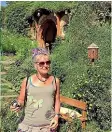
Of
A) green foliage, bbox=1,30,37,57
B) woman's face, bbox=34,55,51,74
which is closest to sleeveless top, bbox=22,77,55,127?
woman's face, bbox=34,55,51,74

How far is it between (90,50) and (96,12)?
6.08m

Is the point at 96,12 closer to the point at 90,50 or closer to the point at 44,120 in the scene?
the point at 90,50

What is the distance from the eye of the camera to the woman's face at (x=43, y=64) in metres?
3.40

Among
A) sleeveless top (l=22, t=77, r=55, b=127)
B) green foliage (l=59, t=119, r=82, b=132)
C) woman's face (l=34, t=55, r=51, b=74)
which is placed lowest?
green foliage (l=59, t=119, r=82, b=132)

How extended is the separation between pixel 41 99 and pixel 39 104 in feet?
0.16

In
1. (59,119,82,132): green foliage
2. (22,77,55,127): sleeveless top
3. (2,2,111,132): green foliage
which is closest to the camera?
(22,77,55,127): sleeveless top

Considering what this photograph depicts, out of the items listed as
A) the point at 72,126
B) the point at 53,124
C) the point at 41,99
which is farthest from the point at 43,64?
the point at 72,126

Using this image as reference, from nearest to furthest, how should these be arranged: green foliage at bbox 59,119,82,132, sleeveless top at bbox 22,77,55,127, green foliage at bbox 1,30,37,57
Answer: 1. sleeveless top at bbox 22,77,55,127
2. green foliage at bbox 59,119,82,132
3. green foliage at bbox 1,30,37,57

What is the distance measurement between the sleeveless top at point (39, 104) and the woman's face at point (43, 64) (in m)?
0.13

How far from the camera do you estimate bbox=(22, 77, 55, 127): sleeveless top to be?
11.0 feet

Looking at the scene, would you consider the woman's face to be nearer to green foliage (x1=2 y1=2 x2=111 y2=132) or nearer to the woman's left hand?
the woman's left hand

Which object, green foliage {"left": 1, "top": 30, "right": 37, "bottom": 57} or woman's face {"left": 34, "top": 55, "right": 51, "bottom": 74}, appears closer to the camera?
woman's face {"left": 34, "top": 55, "right": 51, "bottom": 74}

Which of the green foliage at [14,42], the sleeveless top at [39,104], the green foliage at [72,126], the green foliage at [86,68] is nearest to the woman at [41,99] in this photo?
the sleeveless top at [39,104]

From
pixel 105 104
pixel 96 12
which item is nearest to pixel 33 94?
pixel 105 104
